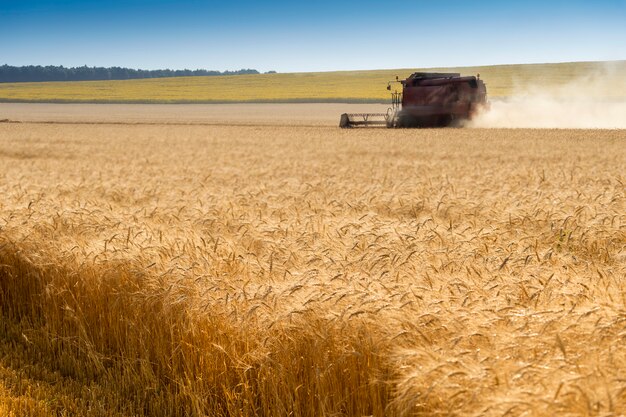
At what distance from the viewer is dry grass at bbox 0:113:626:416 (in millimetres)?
2916

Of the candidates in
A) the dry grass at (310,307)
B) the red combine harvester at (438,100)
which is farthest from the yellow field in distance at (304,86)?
the dry grass at (310,307)

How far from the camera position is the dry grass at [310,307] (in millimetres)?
2916

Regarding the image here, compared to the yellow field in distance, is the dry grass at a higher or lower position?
lower

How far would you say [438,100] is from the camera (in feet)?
110

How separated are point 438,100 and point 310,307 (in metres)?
31.1

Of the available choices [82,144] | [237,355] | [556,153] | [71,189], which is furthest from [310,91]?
[237,355]

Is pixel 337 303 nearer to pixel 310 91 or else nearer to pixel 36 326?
pixel 36 326

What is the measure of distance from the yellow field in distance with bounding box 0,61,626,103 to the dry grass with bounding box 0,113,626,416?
7141 centimetres

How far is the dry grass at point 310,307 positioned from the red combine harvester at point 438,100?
2544 cm

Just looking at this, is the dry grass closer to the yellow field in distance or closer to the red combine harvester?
the red combine harvester

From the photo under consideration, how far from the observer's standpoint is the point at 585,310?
316cm

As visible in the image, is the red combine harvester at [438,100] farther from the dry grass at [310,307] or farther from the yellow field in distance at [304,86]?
the yellow field in distance at [304,86]

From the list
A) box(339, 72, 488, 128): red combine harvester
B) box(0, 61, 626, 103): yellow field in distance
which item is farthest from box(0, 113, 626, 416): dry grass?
box(0, 61, 626, 103): yellow field in distance

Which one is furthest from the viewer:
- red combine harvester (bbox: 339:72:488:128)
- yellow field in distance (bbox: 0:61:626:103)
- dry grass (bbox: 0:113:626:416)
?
yellow field in distance (bbox: 0:61:626:103)
